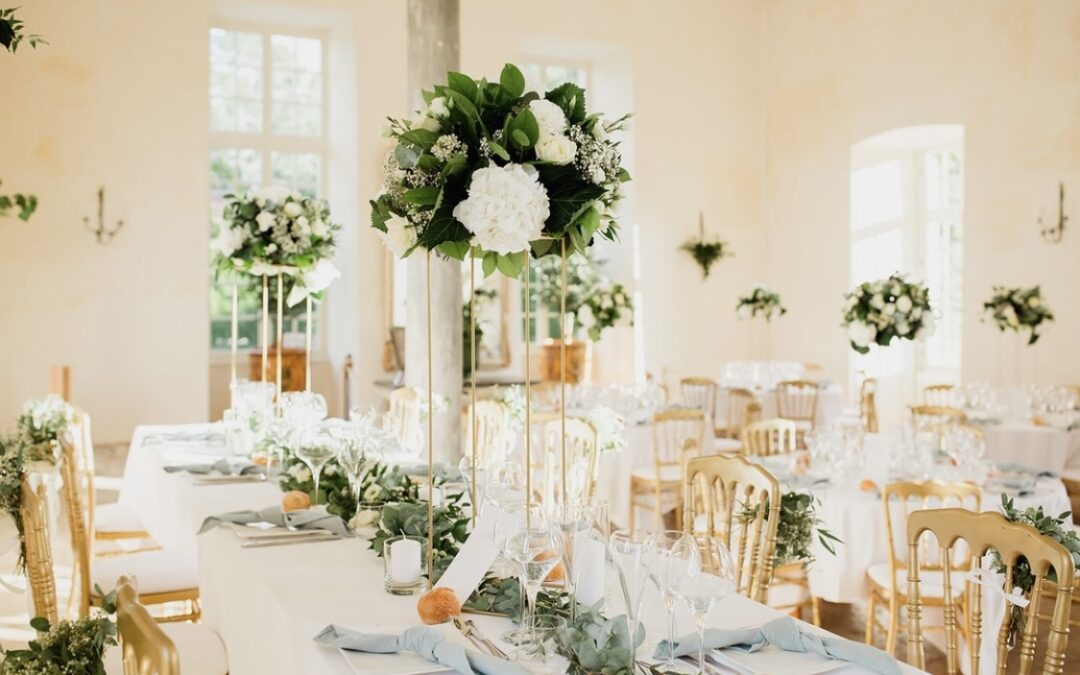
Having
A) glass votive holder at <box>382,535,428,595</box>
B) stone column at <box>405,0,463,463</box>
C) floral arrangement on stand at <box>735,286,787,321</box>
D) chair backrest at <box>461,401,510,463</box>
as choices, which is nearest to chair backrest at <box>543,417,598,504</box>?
chair backrest at <box>461,401,510,463</box>

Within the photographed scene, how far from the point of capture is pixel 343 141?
10984mm

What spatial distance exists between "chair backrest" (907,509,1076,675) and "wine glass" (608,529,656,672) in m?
0.80

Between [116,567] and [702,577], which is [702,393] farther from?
[702,577]

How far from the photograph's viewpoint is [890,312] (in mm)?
5391

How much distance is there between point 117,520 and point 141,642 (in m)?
3.54

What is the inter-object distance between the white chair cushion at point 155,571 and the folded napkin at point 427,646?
6.15 ft

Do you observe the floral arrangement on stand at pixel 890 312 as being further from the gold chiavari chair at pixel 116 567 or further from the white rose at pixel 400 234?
the white rose at pixel 400 234

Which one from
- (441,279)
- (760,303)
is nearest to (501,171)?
(441,279)

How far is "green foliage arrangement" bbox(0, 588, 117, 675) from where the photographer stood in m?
1.73

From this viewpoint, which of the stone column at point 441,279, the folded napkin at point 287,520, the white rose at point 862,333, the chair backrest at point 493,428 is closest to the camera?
the folded napkin at point 287,520

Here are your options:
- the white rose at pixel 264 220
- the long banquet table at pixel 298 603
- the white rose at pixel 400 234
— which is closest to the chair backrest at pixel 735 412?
the white rose at pixel 264 220

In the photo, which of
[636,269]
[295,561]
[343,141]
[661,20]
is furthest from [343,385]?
[295,561]

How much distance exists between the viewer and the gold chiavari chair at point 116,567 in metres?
3.33

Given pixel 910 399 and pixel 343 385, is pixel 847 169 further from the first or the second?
pixel 343 385
